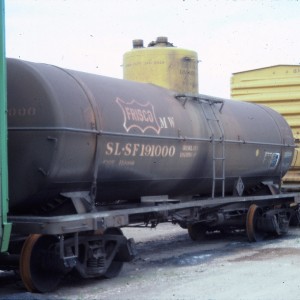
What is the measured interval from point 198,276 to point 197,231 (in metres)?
4.46

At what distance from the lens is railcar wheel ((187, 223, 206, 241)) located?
43.1 ft

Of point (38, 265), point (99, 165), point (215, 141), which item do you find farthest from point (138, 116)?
point (38, 265)

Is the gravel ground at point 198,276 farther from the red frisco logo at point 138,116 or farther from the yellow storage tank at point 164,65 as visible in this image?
the yellow storage tank at point 164,65

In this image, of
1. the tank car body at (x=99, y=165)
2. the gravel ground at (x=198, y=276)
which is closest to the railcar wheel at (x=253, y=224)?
the gravel ground at (x=198, y=276)

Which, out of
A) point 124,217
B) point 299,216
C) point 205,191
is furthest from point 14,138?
point 299,216

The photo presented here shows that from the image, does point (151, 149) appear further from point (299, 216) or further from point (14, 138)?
point (299, 216)

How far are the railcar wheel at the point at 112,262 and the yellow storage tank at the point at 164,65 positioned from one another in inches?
188

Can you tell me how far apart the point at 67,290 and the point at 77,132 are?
1958mm

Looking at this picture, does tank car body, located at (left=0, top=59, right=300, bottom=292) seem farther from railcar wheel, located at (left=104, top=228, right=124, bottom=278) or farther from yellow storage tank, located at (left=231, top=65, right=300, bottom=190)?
yellow storage tank, located at (left=231, top=65, right=300, bottom=190)

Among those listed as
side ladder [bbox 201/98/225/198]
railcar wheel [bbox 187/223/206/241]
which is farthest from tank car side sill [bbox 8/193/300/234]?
railcar wheel [bbox 187/223/206/241]

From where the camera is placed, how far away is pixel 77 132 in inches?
314

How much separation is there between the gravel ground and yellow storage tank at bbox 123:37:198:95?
10.5 feet

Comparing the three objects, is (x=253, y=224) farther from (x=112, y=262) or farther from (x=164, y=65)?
(x=112, y=262)

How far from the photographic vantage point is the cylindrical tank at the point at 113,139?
25.5 feet
